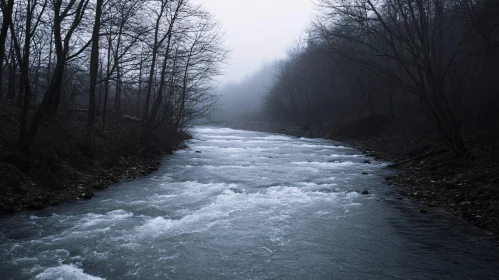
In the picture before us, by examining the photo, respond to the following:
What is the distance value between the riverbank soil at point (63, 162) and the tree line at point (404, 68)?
32.3ft

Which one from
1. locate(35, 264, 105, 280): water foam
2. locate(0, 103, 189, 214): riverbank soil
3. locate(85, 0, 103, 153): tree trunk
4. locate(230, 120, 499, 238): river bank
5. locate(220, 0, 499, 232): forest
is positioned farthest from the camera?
locate(85, 0, 103, 153): tree trunk

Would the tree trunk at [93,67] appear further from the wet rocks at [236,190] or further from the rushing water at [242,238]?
the wet rocks at [236,190]

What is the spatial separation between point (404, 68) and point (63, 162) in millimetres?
12922

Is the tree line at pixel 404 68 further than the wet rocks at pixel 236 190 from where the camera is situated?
Yes

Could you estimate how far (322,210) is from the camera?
9.53 meters

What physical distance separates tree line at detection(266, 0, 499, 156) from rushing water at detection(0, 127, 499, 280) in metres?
5.24

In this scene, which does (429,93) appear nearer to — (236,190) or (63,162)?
(236,190)

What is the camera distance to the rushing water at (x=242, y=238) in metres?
5.90

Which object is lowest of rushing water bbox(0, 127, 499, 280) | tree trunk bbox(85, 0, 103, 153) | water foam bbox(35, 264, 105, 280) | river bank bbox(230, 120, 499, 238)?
water foam bbox(35, 264, 105, 280)

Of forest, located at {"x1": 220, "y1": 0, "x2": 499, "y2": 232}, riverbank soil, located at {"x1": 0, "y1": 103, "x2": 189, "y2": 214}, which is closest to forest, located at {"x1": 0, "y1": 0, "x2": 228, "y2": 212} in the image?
riverbank soil, located at {"x1": 0, "y1": 103, "x2": 189, "y2": 214}

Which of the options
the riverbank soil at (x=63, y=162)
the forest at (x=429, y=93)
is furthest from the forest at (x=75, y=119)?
the forest at (x=429, y=93)

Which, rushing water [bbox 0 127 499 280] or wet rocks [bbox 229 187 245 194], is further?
wet rocks [bbox 229 187 245 194]

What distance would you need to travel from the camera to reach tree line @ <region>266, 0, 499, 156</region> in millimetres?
13727

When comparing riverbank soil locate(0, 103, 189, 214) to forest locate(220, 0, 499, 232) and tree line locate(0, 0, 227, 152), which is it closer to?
tree line locate(0, 0, 227, 152)
